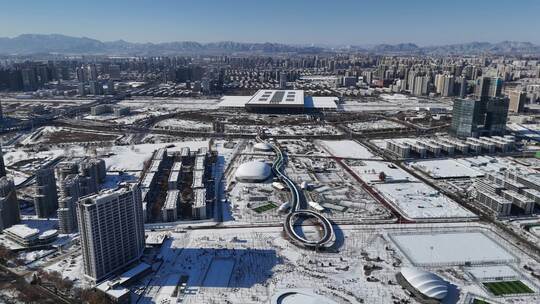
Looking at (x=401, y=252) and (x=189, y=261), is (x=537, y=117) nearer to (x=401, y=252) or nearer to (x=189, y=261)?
(x=401, y=252)

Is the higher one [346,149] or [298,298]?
[346,149]

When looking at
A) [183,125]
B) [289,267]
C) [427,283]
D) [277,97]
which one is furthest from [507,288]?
[277,97]

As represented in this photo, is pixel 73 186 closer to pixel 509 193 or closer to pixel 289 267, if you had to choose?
pixel 289 267

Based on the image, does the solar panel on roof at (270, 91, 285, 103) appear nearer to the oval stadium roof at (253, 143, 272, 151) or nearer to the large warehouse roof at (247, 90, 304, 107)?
the large warehouse roof at (247, 90, 304, 107)

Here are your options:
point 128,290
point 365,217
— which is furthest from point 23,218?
point 365,217

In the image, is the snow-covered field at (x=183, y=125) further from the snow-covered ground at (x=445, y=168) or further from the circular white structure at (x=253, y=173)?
the snow-covered ground at (x=445, y=168)
